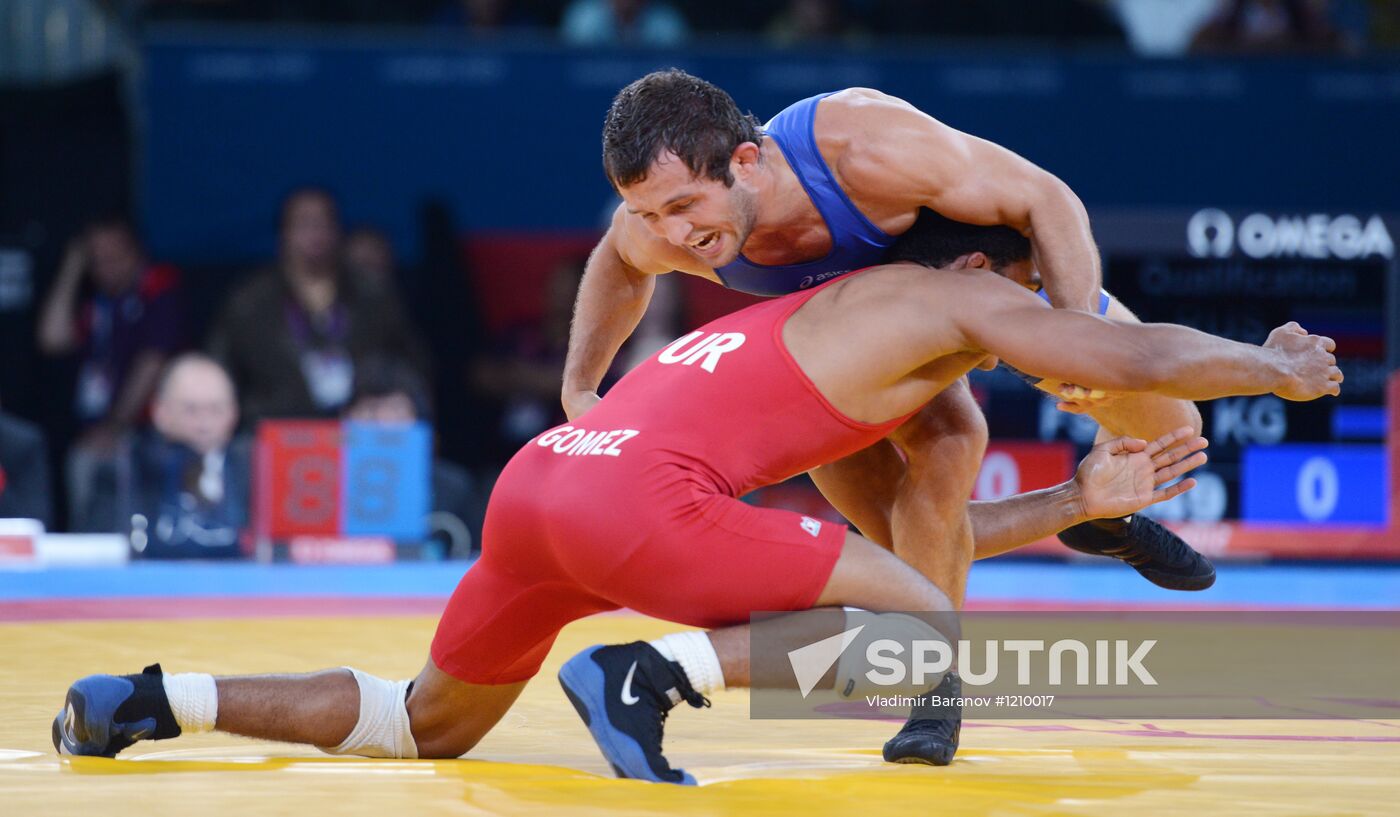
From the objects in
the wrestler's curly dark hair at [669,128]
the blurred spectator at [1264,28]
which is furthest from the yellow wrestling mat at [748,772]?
the blurred spectator at [1264,28]

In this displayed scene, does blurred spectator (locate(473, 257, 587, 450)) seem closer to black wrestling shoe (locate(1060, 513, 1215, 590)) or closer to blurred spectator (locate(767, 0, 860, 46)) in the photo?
blurred spectator (locate(767, 0, 860, 46))

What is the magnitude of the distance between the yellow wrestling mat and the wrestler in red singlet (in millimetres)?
242

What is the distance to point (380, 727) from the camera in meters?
2.98

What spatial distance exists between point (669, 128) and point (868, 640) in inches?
35.1

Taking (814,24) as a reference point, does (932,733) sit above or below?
below

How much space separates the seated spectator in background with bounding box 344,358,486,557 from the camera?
707 centimetres

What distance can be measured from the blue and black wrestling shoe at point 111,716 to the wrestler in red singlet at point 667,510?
44 cm

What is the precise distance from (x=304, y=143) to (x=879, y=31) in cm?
286

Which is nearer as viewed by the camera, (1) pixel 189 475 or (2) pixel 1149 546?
(2) pixel 1149 546

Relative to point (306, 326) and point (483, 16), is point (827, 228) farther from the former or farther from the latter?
point (483, 16)

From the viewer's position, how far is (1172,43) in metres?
9.20

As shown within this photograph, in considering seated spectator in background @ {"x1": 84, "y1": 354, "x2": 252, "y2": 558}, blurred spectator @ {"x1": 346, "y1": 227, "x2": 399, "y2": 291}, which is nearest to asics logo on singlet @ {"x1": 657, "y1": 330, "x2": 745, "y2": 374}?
seated spectator in background @ {"x1": 84, "y1": 354, "x2": 252, "y2": 558}

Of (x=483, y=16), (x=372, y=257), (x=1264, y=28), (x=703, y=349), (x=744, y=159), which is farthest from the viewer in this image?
(x=1264, y=28)

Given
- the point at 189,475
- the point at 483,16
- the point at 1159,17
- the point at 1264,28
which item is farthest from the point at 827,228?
the point at 1159,17
